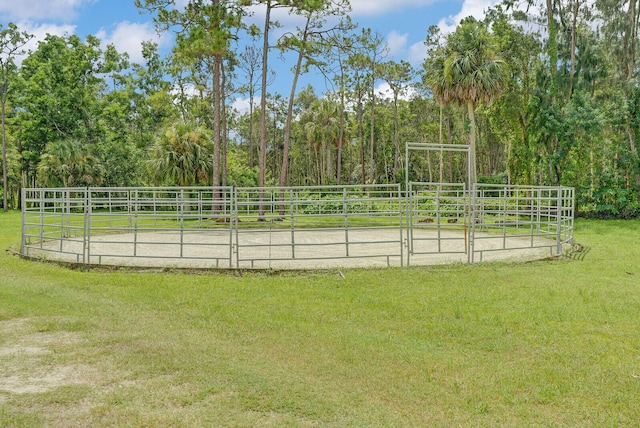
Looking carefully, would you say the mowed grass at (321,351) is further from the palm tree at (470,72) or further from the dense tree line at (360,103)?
the palm tree at (470,72)

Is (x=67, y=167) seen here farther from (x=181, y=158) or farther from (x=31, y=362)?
(x=31, y=362)

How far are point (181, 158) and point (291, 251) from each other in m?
14.6

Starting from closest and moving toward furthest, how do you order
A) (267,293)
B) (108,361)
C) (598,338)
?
(108,361) → (598,338) → (267,293)

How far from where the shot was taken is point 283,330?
490cm

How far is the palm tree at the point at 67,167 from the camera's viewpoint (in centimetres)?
2697

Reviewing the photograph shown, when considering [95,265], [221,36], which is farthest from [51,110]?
[95,265]

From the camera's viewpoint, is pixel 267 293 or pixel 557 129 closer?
pixel 267 293

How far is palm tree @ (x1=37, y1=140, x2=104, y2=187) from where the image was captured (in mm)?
26969

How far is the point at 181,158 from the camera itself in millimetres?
23094

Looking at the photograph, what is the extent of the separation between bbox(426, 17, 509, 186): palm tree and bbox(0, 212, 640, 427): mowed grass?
531 inches

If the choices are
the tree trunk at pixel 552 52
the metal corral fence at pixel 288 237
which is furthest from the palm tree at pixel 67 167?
the tree trunk at pixel 552 52

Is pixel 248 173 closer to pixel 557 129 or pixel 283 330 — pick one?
pixel 557 129

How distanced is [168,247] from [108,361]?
7.41 m

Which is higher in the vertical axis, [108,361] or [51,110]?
[51,110]
